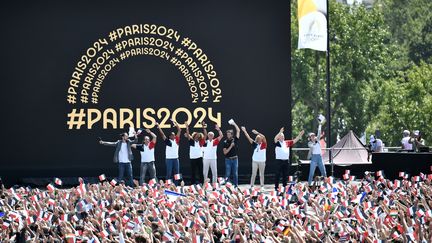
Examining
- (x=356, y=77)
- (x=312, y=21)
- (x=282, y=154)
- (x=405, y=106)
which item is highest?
(x=356, y=77)

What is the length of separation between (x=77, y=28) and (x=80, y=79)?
4.32ft

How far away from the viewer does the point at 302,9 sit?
34531 millimetres

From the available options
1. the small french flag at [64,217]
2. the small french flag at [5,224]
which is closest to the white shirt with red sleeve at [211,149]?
the small french flag at [64,217]

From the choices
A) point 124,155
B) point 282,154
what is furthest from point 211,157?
point 124,155

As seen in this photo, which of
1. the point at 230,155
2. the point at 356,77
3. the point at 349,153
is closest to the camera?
the point at 230,155

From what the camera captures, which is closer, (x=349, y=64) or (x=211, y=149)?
(x=211, y=149)

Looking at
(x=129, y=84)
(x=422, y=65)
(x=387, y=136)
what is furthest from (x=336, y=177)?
(x=422, y=65)

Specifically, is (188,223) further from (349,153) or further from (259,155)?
(349,153)

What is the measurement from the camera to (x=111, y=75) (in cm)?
A: 3148

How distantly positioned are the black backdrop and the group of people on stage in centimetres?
132

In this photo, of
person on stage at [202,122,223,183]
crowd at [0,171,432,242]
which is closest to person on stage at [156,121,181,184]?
person on stage at [202,122,223,183]

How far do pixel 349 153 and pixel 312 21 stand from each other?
448cm

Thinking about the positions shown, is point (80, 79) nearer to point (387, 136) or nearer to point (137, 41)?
point (137, 41)

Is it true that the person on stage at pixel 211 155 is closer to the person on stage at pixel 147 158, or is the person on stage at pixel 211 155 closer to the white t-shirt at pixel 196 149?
the white t-shirt at pixel 196 149
